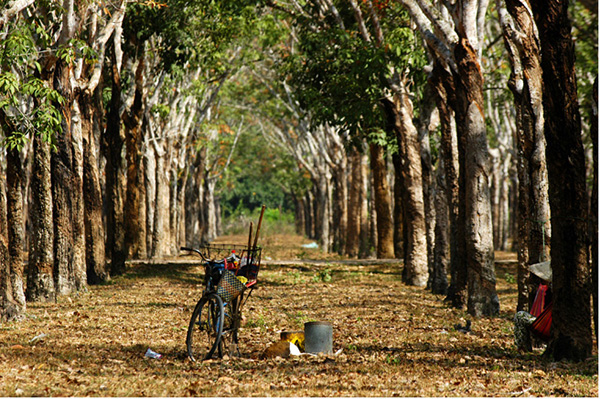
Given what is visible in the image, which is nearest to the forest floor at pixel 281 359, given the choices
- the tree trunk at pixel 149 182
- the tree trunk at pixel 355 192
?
the tree trunk at pixel 149 182

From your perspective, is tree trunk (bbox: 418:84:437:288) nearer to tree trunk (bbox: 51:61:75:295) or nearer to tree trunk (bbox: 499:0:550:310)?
tree trunk (bbox: 499:0:550:310)

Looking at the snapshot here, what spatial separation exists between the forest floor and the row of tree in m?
0.76

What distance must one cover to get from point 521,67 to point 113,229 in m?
12.8

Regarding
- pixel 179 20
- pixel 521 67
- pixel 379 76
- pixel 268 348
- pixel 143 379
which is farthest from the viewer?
pixel 179 20

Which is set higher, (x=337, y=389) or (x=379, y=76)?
(x=379, y=76)

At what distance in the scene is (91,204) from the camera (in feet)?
57.5

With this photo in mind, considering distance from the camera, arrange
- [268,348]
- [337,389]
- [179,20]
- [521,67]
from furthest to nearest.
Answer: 1. [179,20]
2. [521,67]
3. [268,348]
4. [337,389]

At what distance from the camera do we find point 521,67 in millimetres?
11219

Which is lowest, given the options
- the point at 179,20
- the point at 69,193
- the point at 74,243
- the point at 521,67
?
the point at 74,243

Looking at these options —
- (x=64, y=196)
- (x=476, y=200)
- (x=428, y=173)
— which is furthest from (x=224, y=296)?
(x=428, y=173)

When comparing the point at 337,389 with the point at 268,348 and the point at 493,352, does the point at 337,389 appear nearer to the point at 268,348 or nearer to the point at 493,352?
the point at 268,348

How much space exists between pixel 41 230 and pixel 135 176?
10471 mm

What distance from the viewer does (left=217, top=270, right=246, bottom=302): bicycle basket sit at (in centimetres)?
845

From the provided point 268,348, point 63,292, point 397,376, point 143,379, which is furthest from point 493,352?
point 63,292
